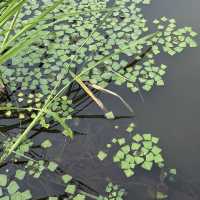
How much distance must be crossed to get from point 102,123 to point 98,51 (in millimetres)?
649

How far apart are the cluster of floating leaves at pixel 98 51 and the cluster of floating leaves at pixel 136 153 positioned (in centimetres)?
41

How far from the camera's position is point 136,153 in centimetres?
231

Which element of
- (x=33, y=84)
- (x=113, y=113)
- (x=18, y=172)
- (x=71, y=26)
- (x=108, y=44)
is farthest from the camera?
(x=71, y=26)

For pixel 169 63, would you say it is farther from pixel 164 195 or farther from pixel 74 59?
pixel 164 195

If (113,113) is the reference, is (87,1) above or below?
above

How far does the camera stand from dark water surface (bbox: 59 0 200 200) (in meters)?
2.21

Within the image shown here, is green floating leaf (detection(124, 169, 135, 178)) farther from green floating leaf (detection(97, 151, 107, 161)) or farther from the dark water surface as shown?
green floating leaf (detection(97, 151, 107, 161))

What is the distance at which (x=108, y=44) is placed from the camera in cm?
295

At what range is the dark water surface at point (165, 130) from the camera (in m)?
2.21

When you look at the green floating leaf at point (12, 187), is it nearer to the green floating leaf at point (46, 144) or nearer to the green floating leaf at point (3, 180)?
the green floating leaf at point (3, 180)

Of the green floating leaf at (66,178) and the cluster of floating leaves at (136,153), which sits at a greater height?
the green floating leaf at (66,178)

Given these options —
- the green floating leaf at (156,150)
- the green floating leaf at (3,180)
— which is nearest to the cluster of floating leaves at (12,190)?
the green floating leaf at (3,180)

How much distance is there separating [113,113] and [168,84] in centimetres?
45

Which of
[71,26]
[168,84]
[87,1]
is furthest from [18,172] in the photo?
[87,1]
